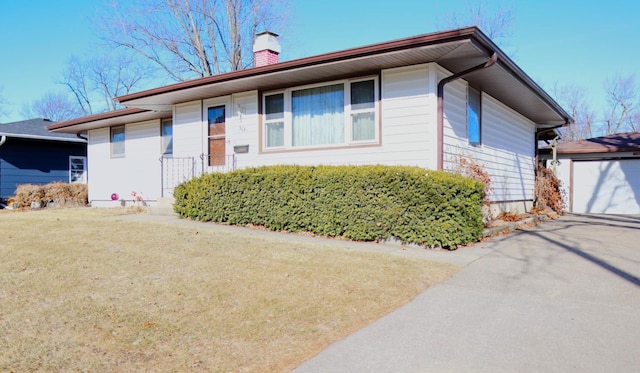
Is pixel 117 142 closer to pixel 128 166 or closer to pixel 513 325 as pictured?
pixel 128 166

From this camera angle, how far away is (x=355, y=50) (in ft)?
27.1

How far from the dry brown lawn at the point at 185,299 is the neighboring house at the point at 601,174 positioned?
1310cm

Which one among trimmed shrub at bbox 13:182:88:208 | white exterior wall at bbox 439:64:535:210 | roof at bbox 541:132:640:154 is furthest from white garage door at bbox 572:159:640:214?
trimmed shrub at bbox 13:182:88:208

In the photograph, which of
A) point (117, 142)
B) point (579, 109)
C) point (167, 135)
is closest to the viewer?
point (167, 135)

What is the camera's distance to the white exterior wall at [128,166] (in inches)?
563

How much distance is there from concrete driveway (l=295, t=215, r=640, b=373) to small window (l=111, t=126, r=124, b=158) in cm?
1277

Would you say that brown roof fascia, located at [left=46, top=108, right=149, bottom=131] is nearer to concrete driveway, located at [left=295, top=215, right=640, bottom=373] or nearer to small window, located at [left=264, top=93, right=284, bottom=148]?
small window, located at [left=264, top=93, right=284, bottom=148]

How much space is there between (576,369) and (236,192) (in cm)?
744

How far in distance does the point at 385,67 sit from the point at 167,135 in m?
8.02

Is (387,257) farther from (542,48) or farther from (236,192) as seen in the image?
(542,48)

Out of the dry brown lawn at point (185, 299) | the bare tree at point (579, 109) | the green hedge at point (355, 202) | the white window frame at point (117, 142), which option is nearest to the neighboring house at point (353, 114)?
the white window frame at point (117, 142)

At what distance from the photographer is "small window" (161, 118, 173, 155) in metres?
14.0

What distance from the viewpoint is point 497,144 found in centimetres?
1217

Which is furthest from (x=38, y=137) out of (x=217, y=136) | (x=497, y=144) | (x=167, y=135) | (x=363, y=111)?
(x=497, y=144)
